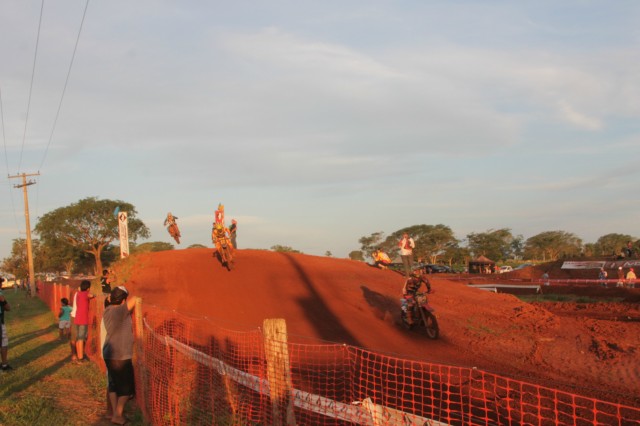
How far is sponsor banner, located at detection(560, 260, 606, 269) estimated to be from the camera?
40.3m

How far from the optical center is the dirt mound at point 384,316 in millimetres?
14094

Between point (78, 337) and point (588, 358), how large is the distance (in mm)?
12869

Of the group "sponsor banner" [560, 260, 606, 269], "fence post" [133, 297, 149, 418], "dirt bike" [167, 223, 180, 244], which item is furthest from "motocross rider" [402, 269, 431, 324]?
"sponsor banner" [560, 260, 606, 269]

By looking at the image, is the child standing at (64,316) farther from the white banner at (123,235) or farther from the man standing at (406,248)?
the man standing at (406,248)

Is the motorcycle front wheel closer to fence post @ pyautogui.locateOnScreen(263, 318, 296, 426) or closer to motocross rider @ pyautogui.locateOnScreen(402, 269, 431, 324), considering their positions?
motocross rider @ pyautogui.locateOnScreen(402, 269, 431, 324)

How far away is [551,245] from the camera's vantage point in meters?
97.2

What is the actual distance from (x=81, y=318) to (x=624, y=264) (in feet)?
120

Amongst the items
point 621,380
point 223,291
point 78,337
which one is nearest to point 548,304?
point 621,380

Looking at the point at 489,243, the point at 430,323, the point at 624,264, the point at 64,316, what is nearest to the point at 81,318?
the point at 64,316

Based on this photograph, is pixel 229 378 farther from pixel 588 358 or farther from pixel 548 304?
pixel 548 304

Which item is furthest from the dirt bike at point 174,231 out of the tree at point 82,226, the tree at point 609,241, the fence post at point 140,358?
the tree at point 609,241

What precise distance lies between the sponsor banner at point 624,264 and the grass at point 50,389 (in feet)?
115

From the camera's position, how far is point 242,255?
A: 24641 millimetres

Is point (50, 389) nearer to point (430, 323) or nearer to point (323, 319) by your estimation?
point (323, 319)
